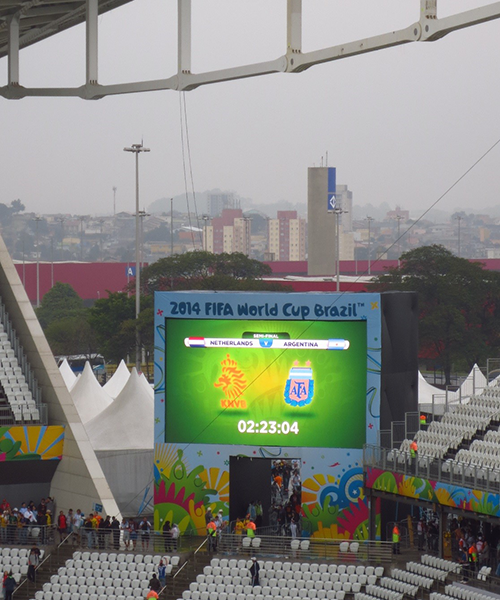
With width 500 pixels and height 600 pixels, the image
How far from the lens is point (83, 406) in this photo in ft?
145

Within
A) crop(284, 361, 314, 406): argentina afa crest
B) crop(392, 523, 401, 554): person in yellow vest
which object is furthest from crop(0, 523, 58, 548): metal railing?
crop(392, 523, 401, 554): person in yellow vest

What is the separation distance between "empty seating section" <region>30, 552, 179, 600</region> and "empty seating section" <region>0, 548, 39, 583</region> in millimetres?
848

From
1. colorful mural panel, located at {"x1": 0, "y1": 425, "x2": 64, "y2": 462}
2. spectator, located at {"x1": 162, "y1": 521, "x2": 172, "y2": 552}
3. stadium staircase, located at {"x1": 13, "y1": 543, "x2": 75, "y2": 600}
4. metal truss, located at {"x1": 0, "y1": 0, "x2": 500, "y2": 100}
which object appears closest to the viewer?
metal truss, located at {"x1": 0, "y1": 0, "x2": 500, "y2": 100}

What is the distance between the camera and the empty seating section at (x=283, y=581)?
24875 mm

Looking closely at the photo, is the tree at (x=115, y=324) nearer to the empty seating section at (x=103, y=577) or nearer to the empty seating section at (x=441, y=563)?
the empty seating section at (x=103, y=577)

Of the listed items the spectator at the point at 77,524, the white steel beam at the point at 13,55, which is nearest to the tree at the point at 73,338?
the spectator at the point at 77,524

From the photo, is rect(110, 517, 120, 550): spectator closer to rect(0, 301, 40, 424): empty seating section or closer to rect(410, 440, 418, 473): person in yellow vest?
rect(0, 301, 40, 424): empty seating section

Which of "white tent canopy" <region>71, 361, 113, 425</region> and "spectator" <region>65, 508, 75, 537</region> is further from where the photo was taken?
"white tent canopy" <region>71, 361, 113, 425</region>

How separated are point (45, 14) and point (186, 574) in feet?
42.0

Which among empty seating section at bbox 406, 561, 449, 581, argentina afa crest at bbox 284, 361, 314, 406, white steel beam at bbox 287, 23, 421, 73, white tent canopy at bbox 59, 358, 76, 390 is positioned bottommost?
empty seating section at bbox 406, 561, 449, 581

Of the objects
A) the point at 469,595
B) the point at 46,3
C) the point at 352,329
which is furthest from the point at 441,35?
the point at 352,329

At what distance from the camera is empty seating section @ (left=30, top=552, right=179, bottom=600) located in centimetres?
2605

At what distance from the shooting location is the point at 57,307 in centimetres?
11569

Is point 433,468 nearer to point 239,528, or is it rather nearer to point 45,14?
point 239,528
